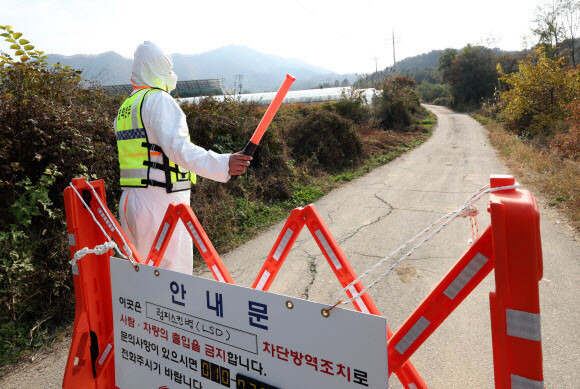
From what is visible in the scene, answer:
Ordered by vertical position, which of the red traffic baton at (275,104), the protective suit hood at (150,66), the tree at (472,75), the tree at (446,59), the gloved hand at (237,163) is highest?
the tree at (446,59)

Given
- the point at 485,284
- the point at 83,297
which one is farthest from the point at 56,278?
the point at 485,284

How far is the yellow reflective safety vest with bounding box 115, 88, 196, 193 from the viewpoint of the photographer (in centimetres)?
256

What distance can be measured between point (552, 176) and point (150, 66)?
9.22 m

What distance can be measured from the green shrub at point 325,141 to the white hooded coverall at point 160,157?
30.4 feet

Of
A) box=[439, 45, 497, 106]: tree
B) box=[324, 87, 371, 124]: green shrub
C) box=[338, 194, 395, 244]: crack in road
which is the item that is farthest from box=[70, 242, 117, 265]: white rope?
box=[439, 45, 497, 106]: tree

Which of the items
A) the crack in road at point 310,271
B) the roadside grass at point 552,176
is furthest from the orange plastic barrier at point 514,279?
the roadside grass at point 552,176

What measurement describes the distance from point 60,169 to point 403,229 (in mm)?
5205

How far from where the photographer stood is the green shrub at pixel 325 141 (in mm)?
12539

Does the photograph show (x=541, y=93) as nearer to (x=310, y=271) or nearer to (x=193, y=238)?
(x=310, y=271)

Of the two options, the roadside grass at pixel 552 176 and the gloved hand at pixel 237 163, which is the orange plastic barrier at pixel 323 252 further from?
the roadside grass at pixel 552 176

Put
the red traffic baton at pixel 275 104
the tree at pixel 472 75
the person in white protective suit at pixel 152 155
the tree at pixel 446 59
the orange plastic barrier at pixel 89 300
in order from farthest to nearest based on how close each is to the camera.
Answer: the tree at pixel 446 59 → the tree at pixel 472 75 → the person in white protective suit at pixel 152 155 → the orange plastic barrier at pixel 89 300 → the red traffic baton at pixel 275 104

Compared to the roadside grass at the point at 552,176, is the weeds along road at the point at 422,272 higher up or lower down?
lower down

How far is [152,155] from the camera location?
8.46 feet

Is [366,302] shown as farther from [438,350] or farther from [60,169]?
[60,169]
